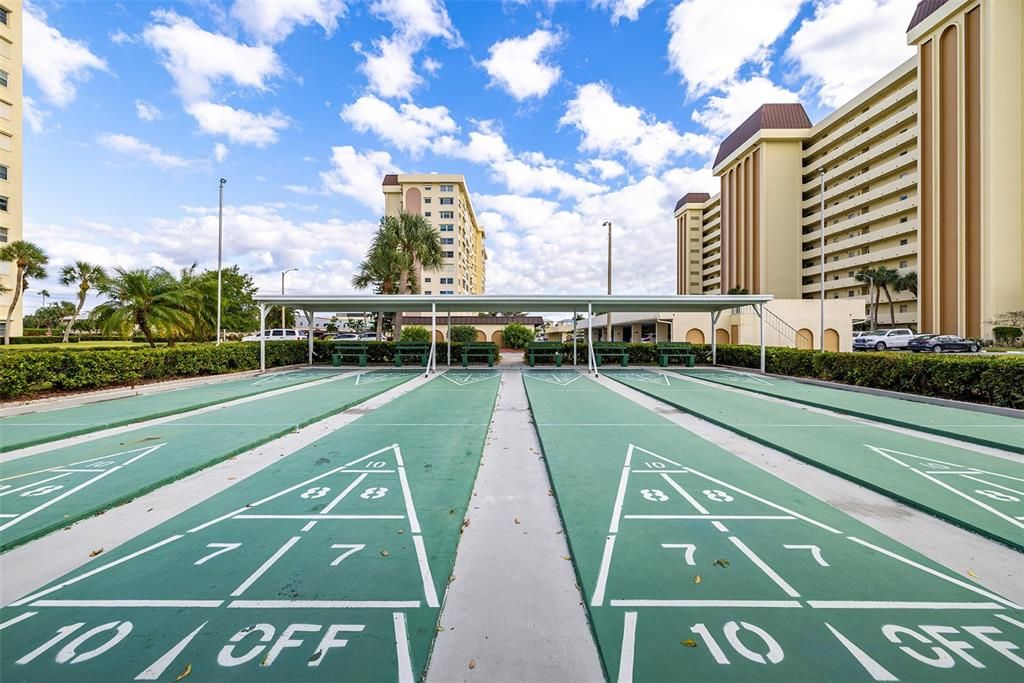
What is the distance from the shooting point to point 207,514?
4.00 meters

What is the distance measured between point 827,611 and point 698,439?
438cm

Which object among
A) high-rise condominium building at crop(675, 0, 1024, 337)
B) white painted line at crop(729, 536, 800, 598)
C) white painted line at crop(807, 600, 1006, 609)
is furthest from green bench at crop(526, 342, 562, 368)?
high-rise condominium building at crop(675, 0, 1024, 337)

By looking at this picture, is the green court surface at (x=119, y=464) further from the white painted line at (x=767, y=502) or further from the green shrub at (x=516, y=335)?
the green shrub at (x=516, y=335)

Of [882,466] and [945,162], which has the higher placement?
[945,162]

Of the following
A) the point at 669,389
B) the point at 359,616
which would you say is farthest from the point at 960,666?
the point at 669,389

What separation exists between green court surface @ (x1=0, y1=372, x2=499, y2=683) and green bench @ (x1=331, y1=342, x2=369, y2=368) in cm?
1606

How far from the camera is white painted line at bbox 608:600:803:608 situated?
264 cm

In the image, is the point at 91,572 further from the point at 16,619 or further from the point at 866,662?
the point at 866,662

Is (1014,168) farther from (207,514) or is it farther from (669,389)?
(207,514)

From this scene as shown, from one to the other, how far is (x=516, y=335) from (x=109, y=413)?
3069 centimetres

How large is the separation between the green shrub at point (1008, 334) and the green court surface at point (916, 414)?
25.8 meters

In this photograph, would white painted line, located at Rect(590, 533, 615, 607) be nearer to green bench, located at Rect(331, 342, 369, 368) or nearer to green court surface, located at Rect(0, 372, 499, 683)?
green court surface, located at Rect(0, 372, 499, 683)

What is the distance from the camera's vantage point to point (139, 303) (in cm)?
1680

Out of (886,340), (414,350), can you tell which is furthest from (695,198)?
(414,350)
